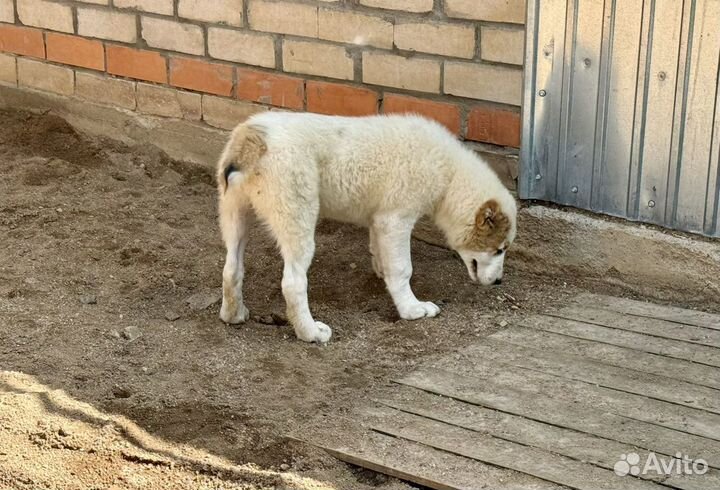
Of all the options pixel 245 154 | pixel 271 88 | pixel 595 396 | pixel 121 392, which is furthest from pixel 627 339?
pixel 271 88

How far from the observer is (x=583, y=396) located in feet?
14.5

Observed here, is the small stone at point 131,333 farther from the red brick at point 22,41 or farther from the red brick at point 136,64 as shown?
the red brick at point 22,41

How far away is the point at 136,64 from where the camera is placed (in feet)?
24.3

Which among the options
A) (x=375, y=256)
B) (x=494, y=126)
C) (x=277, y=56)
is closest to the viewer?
(x=375, y=256)

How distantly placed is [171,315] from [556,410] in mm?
2077

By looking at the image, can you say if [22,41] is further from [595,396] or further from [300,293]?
[595,396]

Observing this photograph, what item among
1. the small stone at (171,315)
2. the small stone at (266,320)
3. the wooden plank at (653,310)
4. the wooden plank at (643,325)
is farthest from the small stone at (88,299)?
the wooden plank at (653,310)

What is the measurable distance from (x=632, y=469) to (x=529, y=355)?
3.65 ft

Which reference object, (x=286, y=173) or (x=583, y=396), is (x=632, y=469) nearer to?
(x=583, y=396)

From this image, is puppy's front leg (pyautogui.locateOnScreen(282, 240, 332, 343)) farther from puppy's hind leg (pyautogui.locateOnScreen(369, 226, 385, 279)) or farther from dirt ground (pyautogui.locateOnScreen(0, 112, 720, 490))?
puppy's hind leg (pyautogui.locateOnScreen(369, 226, 385, 279))

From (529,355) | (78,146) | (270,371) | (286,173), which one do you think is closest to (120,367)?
(270,371)

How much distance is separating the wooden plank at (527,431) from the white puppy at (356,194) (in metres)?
0.80

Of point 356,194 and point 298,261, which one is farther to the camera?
point 356,194

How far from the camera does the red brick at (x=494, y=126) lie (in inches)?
229
